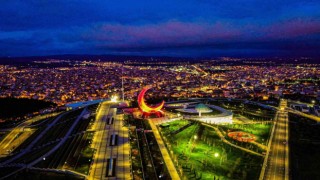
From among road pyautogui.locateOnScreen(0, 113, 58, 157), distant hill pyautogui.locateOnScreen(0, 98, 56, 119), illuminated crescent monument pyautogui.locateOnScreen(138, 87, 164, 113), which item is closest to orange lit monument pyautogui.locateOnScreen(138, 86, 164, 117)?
illuminated crescent monument pyautogui.locateOnScreen(138, 87, 164, 113)

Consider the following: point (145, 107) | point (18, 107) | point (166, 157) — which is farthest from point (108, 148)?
point (18, 107)

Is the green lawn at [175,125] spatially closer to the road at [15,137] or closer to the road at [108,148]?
the road at [108,148]

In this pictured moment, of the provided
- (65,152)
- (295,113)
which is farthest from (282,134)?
(65,152)

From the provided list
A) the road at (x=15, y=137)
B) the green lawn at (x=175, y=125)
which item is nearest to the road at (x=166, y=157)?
the green lawn at (x=175, y=125)

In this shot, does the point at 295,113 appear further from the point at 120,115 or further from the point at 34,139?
the point at 34,139

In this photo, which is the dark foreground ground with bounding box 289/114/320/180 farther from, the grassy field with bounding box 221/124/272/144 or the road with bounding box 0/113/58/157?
the road with bounding box 0/113/58/157

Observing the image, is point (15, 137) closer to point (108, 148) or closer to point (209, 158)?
point (108, 148)

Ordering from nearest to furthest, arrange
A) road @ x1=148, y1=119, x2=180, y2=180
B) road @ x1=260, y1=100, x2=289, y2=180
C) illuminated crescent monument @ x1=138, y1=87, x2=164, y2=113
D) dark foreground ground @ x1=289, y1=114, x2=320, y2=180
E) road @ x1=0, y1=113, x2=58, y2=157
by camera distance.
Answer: road @ x1=148, y1=119, x2=180, y2=180 → road @ x1=260, y1=100, x2=289, y2=180 → dark foreground ground @ x1=289, y1=114, x2=320, y2=180 → road @ x1=0, y1=113, x2=58, y2=157 → illuminated crescent monument @ x1=138, y1=87, x2=164, y2=113
